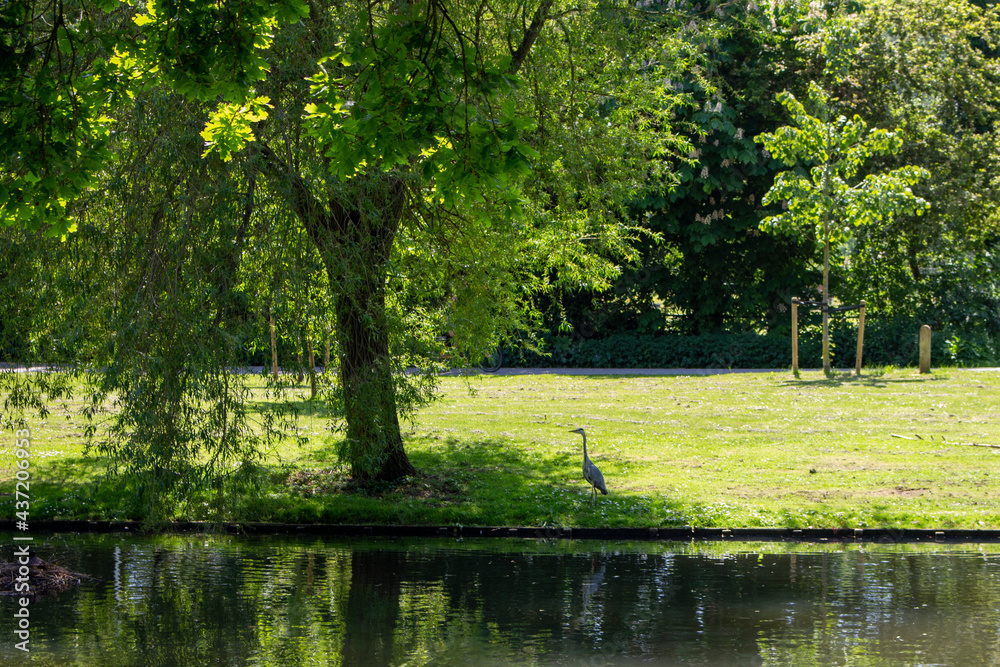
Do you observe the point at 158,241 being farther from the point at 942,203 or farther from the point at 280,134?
the point at 942,203

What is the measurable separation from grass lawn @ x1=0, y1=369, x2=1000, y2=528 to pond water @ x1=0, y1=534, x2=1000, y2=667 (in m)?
0.78

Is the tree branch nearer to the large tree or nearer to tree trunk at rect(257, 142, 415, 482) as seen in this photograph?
the large tree

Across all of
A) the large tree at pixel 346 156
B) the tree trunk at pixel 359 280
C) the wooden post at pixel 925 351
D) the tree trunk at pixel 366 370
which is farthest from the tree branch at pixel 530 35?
the wooden post at pixel 925 351

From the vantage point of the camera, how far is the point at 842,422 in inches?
696

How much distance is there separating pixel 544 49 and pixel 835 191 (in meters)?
13.3

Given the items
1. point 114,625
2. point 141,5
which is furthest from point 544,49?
point 114,625

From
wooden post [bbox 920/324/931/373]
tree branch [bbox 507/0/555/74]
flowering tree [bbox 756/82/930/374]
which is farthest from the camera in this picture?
wooden post [bbox 920/324/931/373]

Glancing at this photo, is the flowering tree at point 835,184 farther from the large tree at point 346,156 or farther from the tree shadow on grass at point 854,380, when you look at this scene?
the large tree at point 346,156

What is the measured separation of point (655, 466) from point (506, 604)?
6170 millimetres

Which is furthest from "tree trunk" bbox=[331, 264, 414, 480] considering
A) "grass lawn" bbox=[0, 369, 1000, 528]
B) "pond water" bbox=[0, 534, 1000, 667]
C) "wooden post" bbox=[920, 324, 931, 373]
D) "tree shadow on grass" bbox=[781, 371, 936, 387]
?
"wooden post" bbox=[920, 324, 931, 373]

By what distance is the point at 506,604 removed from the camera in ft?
27.8

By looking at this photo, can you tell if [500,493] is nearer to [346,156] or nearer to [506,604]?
[506,604]

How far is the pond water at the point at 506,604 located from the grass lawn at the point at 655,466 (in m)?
0.78

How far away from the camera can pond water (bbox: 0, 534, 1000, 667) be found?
23.4ft
